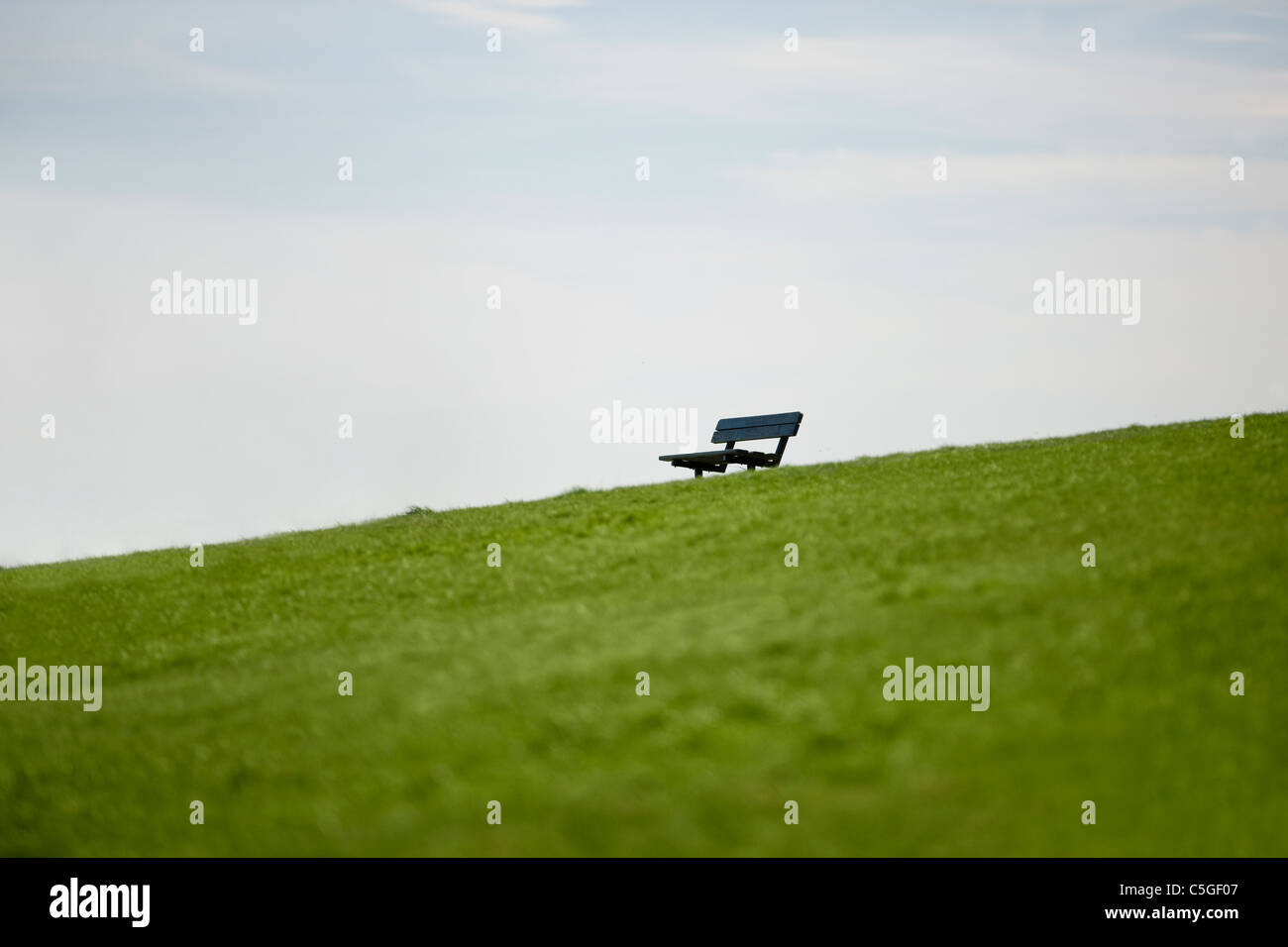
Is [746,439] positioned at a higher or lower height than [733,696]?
higher

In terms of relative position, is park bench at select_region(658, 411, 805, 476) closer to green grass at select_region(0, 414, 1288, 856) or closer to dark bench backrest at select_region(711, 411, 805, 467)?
→ dark bench backrest at select_region(711, 411, 805, 467)

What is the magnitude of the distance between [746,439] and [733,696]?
19.8 metres

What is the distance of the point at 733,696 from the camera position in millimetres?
13562

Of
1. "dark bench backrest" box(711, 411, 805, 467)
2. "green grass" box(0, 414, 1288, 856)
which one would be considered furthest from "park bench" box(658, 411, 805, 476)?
"green grass" box(0, 414, 1288, 856)

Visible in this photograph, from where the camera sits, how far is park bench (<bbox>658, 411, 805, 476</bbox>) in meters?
32.2

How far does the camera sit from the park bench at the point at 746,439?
3222cm

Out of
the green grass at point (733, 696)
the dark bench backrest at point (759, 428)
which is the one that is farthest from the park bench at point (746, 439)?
the green grass at point (733, 696)

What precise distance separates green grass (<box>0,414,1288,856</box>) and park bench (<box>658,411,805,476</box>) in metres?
7.85

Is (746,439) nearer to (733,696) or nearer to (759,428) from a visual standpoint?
(759,428)

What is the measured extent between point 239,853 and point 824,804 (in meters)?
5.67

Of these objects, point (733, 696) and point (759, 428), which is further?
point (759, 428)

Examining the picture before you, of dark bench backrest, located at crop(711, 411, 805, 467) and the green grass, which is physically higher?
dark bench backrest, located at crop(711, 411, 805, 467)

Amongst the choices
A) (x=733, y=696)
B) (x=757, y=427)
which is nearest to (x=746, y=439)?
(x=757, y=427)

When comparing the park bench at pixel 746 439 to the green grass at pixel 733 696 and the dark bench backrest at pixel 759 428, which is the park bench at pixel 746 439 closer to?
the dark bench backrest at pixel 759 428
